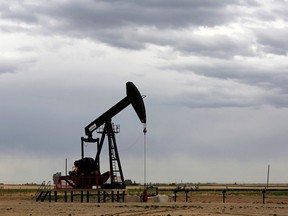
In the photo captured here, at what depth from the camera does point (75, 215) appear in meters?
36.5

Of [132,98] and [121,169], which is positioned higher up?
[132,98]

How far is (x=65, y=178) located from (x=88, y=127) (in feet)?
17.4

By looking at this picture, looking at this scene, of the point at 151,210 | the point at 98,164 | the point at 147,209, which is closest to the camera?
the point at 151,210

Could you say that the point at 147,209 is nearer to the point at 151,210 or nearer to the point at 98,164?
the point at 151,210

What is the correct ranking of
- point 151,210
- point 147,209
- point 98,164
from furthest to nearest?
point 98,164, point 147,209, point 151,210

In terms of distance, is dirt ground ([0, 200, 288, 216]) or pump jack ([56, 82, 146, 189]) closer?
dirt ground ([0, 200, 288, 216])

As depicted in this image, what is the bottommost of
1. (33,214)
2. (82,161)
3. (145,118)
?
(33,214)

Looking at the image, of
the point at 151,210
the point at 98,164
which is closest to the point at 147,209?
the point at 151,210

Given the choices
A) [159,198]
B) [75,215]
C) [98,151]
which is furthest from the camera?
[98,151]

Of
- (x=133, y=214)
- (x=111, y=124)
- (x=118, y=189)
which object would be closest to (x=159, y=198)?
(x=118, y=189)

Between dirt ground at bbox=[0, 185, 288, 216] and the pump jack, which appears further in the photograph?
the pump jack

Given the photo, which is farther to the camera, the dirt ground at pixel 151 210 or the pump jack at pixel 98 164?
the pump jack at pixel 98 164

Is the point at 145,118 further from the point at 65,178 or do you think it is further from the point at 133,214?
the point at 133,214

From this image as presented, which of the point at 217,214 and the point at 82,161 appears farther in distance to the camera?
the point at 82,161
